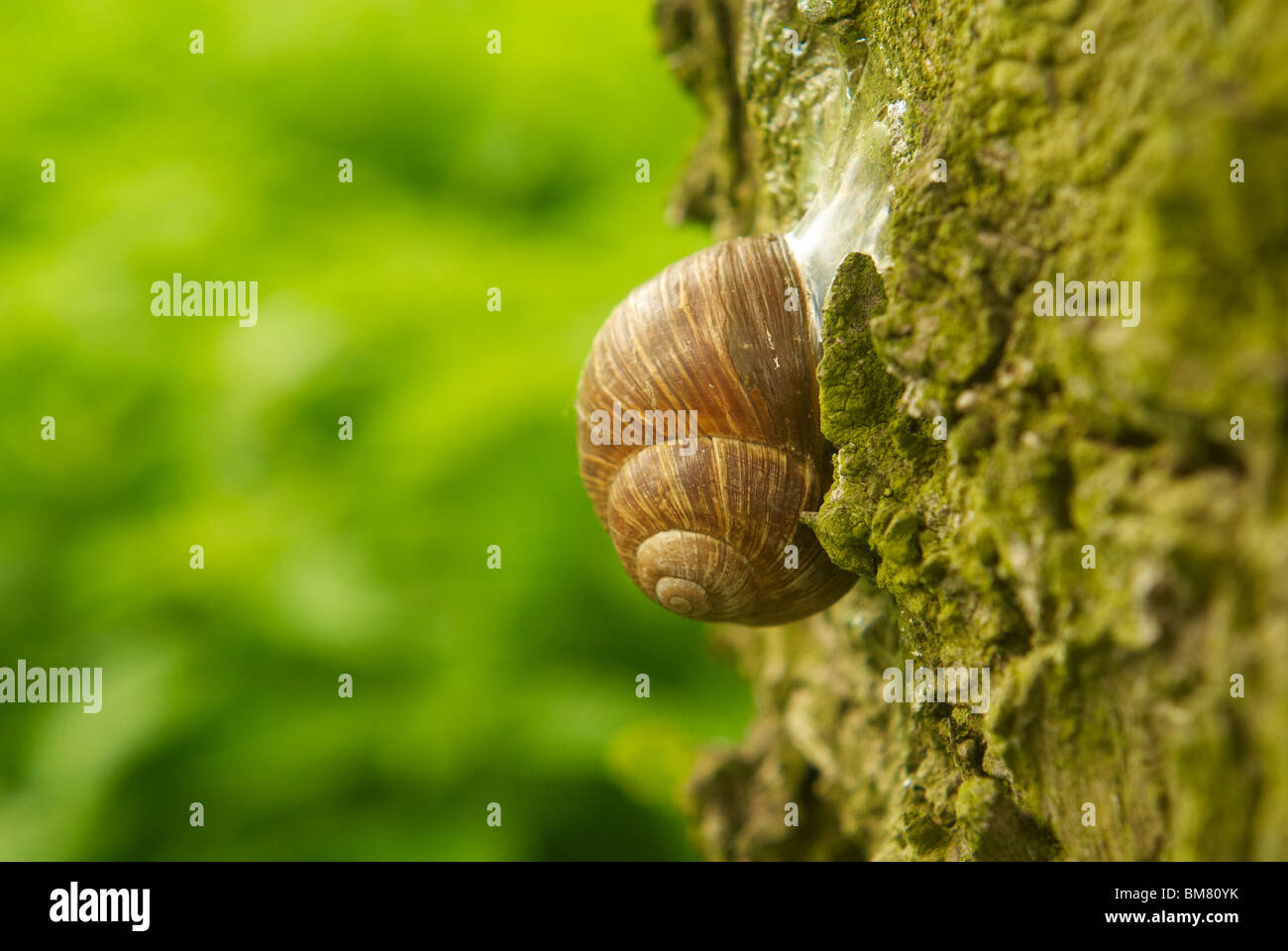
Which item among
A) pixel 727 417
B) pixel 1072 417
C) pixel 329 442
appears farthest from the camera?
pixel 329 442

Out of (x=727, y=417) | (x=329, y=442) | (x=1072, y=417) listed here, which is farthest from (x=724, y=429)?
(x=329, y=442)

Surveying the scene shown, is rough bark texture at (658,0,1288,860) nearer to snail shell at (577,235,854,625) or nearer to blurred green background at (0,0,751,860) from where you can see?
snail shell at (577,235,854,625)

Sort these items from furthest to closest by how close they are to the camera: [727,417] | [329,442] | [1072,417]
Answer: [329,442] → [727,417] → [1072,417]

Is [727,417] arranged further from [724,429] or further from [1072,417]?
[1072,417]

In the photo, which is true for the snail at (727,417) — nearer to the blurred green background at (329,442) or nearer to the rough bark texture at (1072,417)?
the rough bark texture at (1072,417)

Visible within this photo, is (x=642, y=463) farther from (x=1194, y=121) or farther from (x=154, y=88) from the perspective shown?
(x=154, y=88)

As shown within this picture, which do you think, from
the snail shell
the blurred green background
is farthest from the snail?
the blurred green background

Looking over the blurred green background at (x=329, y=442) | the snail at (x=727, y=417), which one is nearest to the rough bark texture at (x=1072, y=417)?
the snail at (x=727, y=417)
